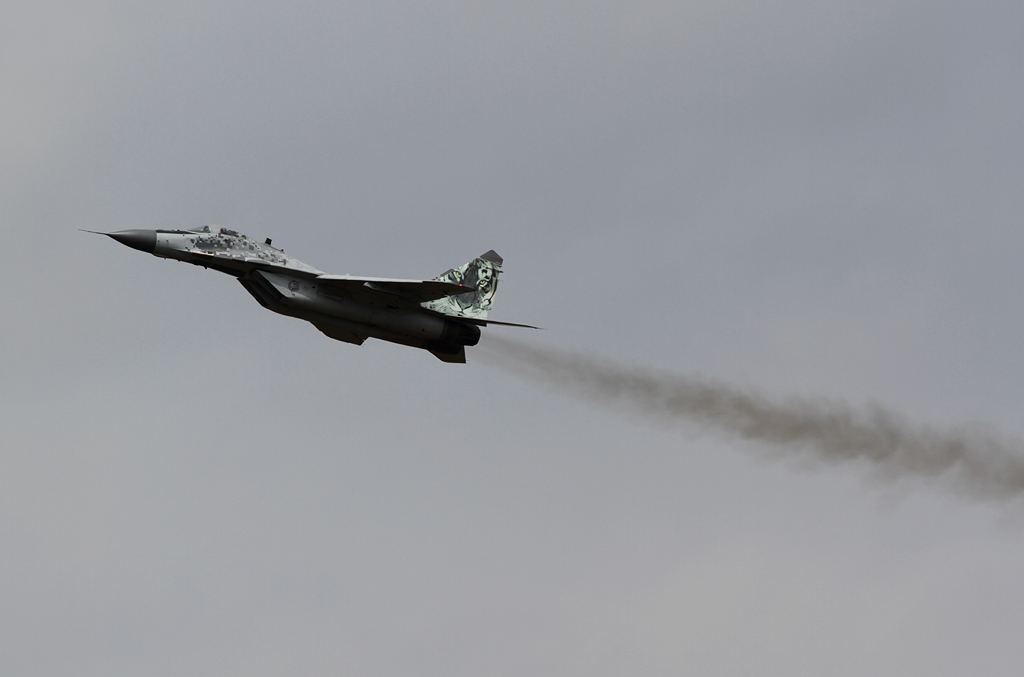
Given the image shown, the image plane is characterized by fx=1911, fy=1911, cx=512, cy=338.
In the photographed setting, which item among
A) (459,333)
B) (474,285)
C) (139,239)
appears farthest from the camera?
(474,285)

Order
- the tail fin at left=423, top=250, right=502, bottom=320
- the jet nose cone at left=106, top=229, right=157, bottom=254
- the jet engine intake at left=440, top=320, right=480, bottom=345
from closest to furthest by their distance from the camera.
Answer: the jet nose cone at left=106, top=229, right=157, bottom=254 < the jet engine intake at left=440, top=320, right=480, bottom=345 < the tail fin at left=423, top=250, right=502, bottom=320

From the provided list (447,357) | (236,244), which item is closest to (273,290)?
(236,244)

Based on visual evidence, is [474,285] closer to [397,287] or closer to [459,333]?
[459,333]

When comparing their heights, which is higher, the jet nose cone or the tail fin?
the tail fin

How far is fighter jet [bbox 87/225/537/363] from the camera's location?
63125 millimetres

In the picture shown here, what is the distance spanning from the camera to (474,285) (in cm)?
6781

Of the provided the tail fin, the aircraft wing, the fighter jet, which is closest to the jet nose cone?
the fighter jet

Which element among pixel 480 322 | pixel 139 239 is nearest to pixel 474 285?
pixel 480 322

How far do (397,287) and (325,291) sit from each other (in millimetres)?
2557

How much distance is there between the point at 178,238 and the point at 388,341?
7908 millimetres

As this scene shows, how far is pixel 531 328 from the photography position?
64875mm

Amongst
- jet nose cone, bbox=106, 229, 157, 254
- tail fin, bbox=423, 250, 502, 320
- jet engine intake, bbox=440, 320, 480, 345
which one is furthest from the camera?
tail fin, bbox=423, 250, 502, 320

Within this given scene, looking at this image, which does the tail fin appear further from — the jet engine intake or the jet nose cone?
the jet nose cone

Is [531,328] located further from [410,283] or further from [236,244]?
[236,244]
